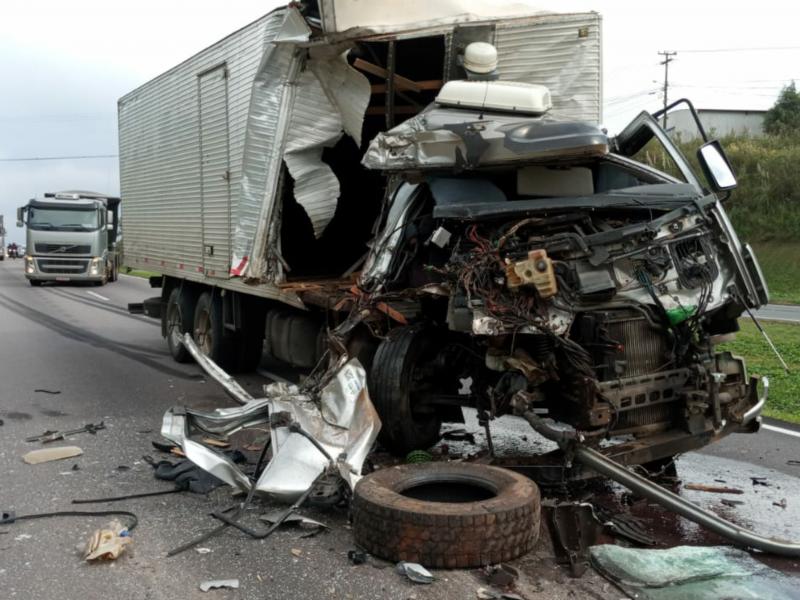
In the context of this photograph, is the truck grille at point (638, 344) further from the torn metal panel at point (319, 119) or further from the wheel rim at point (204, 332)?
the wheel rim at point (204, 332)

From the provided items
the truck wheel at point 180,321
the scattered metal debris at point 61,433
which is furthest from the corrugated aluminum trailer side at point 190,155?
the scattered metal debris at point 61,433

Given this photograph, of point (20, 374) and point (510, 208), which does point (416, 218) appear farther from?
point (20, 374)

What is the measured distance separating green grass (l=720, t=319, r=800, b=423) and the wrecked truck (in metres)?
2.97

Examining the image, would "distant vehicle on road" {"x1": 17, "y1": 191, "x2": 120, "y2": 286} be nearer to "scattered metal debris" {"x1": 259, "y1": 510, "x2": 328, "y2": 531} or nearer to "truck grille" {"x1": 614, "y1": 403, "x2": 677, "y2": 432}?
"scattered metal debris" {"x1": 259, "y1": 510, "x2": 328, "y2": 531}

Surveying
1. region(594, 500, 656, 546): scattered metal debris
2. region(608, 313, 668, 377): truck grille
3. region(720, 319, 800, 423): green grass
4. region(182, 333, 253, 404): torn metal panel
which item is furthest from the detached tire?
region(720, 319, 800, 423): green grass

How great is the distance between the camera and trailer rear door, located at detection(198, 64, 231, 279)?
8.83m

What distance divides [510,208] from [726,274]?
1.51 m

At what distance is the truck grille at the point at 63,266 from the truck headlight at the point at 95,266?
0.20 metres

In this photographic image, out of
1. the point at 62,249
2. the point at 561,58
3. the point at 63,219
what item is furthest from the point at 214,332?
the point at 63,219

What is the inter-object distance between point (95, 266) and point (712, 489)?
982 inches

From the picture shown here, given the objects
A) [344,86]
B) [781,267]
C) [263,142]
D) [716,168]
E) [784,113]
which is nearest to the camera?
[716,168]

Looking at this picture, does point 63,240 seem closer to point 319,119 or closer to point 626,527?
point 319,119

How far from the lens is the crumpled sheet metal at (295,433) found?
4.81m

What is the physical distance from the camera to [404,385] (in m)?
5.50
